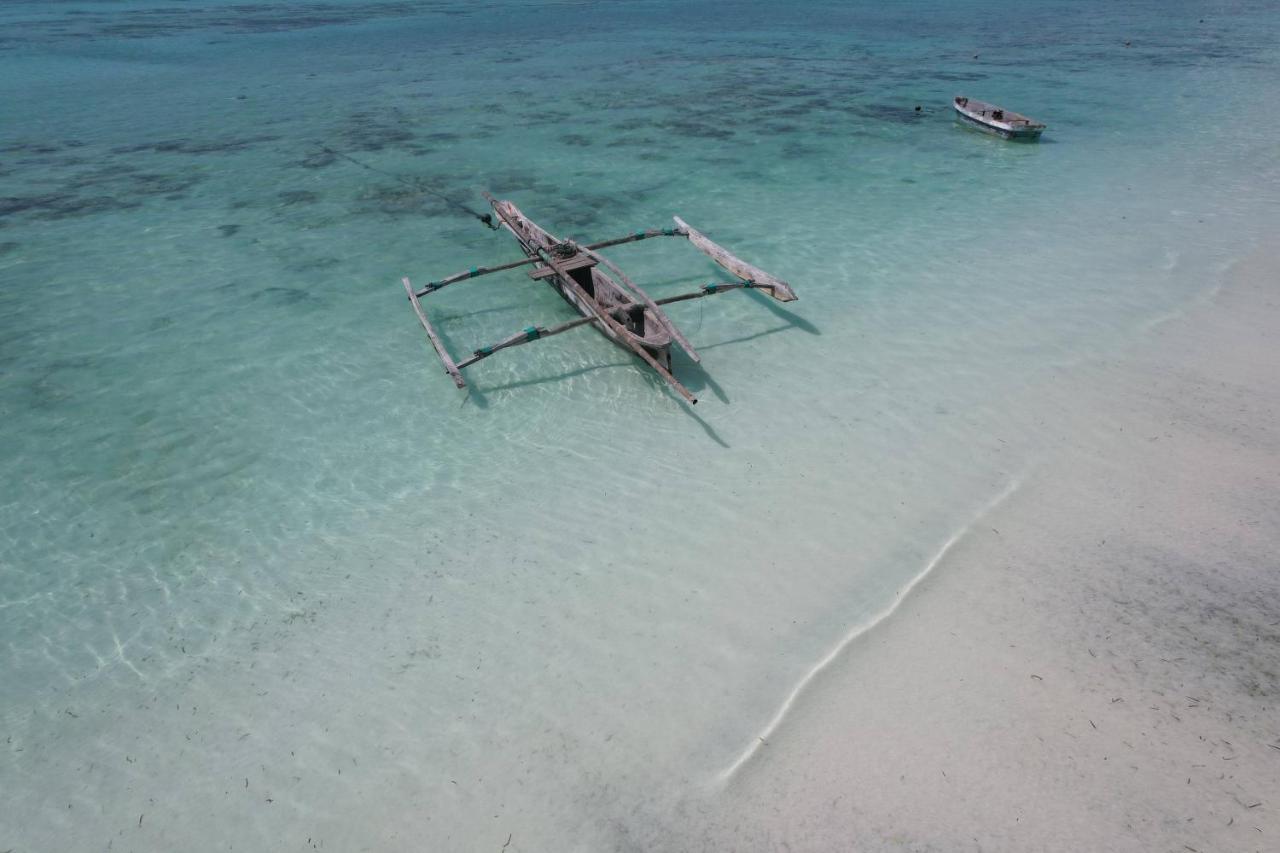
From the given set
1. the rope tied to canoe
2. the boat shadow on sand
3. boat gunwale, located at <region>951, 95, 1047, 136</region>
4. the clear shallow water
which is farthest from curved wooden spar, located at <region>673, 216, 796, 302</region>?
boat gunwale, located at <region>951, 95, 1047, 136</region>

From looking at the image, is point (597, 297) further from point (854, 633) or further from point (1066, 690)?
point (1066, 690)

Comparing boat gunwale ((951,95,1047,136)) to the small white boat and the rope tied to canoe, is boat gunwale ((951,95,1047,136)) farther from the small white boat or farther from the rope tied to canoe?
the rope tied to canoe

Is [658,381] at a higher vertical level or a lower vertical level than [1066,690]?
higher

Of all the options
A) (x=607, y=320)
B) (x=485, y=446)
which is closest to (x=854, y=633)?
(x=485, y=446)

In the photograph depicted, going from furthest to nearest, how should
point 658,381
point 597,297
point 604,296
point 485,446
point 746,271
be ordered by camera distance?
point 746,271, point 597,297, point 604,296, point 658,381, point 485,446

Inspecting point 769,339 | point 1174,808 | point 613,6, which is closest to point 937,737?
point 1174,808

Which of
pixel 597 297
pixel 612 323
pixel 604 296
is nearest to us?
pixel 612 323

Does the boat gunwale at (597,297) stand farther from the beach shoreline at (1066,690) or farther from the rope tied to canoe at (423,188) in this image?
the beach shoreline at (1066,690)
